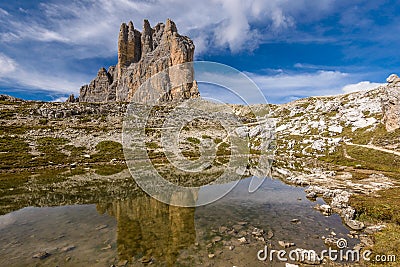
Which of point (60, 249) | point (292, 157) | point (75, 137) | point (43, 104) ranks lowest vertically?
point (60, 249)

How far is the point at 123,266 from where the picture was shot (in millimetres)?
14727

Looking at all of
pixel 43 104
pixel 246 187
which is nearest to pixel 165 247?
pixel 246 187

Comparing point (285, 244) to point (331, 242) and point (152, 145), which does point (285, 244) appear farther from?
point (152, 145)

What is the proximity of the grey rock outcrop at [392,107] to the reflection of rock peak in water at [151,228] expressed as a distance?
7077cm

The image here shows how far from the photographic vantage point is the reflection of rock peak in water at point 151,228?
16.8m

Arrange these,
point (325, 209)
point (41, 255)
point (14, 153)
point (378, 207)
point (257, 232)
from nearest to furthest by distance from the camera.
Answer: point (41, 255) → point (257, 232) → point (378, 207) → point (325, 209) → point (14, 153)

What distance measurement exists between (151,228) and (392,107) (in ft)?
261

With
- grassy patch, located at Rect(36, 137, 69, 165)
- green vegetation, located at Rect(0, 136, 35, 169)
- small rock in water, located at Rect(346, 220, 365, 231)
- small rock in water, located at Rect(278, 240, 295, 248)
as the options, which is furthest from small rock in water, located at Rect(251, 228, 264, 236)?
green vegetation, located at Rect(0, 136, 35, 169)

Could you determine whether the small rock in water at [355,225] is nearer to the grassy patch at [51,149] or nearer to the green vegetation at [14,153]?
the grassy patch at [51,149]

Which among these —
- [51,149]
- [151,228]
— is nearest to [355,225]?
[151,228]

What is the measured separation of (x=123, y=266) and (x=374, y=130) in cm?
8486

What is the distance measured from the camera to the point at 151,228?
21.0 metres

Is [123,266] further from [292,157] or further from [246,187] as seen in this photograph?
[292,157]

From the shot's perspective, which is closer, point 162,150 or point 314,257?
point 314,257
